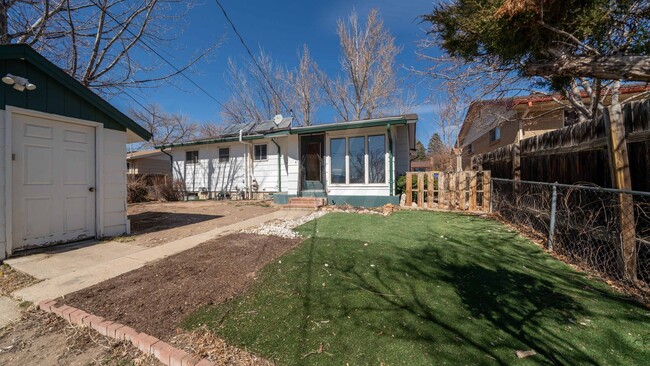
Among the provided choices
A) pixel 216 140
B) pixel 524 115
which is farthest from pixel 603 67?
pixel 216 140

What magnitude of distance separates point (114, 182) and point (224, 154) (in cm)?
762

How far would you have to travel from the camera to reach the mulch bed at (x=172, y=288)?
238 cm

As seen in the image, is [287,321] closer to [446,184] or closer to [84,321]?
[84,321]

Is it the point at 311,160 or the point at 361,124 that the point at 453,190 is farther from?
the point at 311,160

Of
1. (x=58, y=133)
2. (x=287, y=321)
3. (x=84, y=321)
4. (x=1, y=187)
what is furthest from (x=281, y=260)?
(x=58, y=133)

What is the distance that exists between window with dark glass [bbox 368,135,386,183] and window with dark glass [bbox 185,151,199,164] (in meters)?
9.62

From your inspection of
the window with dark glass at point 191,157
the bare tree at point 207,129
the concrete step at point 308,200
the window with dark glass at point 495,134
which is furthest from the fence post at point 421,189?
the bare tree at point 207,129

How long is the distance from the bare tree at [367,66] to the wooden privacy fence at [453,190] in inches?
440

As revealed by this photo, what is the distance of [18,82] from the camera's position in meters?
4.05

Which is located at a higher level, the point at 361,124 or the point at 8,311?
the point at 361,124

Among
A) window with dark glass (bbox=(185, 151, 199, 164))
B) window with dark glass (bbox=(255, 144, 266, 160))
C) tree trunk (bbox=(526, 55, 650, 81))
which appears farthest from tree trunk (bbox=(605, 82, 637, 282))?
window with dark glass (bbox=(185, 151, 199, 164))

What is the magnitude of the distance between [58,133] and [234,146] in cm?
803

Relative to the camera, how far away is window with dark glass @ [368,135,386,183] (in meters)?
9.24

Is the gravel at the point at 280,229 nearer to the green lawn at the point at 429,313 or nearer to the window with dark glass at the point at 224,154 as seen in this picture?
the green lawn at the point at 429,313
